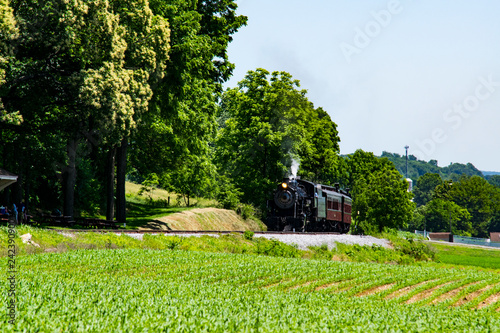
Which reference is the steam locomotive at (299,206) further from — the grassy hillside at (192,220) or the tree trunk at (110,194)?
the tree trunk at (110,194)

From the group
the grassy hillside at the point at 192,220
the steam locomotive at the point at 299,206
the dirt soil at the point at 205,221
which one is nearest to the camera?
the grassy hillside at the point at 192,220

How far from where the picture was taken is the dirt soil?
3734cm

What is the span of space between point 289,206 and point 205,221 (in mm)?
7168

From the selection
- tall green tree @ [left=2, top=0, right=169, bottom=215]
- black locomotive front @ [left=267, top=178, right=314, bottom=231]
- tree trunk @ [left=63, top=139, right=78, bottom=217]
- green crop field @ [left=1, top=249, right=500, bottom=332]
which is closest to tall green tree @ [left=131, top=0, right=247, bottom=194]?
tall green tree @ [left=2, top=0, right=169, bottom=215]

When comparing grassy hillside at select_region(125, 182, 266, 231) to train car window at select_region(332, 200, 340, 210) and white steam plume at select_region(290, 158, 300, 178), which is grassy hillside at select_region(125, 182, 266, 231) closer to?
white steam plume at select_region(290, 158, 300, 178)

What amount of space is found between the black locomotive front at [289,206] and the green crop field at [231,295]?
16.0 m

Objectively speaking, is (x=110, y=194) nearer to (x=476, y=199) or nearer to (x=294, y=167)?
(x=294, y=167)

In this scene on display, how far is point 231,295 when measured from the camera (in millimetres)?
14133

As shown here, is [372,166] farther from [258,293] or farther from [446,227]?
[258,293]

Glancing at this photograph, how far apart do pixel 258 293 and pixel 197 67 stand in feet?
79.7

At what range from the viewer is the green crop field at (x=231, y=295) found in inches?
403

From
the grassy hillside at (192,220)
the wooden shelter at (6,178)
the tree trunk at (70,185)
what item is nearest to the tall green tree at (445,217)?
the grassy hillside at (192,220)

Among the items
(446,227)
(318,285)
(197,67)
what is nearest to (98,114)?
(197,67)

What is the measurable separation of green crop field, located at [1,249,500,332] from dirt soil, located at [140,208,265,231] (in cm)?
1400
